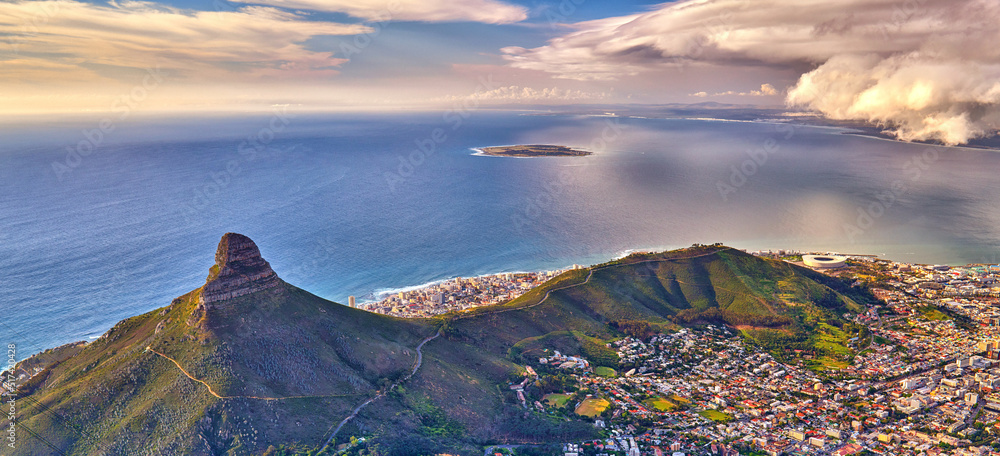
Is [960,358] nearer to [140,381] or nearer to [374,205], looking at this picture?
[140,381]

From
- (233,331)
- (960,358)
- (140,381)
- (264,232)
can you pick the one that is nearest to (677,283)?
(960,358)

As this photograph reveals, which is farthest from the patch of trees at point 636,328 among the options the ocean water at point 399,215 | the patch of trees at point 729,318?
the ocean water at point 399,215

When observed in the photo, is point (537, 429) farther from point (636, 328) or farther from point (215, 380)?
point (636, 328)

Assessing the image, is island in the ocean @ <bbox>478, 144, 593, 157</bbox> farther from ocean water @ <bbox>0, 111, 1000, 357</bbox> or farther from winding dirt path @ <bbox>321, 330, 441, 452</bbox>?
winding dirt path @ <bbox>321, 330, 441, 452</bbox>

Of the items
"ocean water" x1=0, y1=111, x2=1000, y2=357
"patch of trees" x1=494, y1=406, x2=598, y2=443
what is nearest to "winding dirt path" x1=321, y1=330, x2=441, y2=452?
"patch of trees" x1=494, y1=406, x2=598, y2=443

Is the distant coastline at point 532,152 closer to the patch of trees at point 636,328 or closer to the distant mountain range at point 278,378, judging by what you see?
the patch of trees at point 636,328
